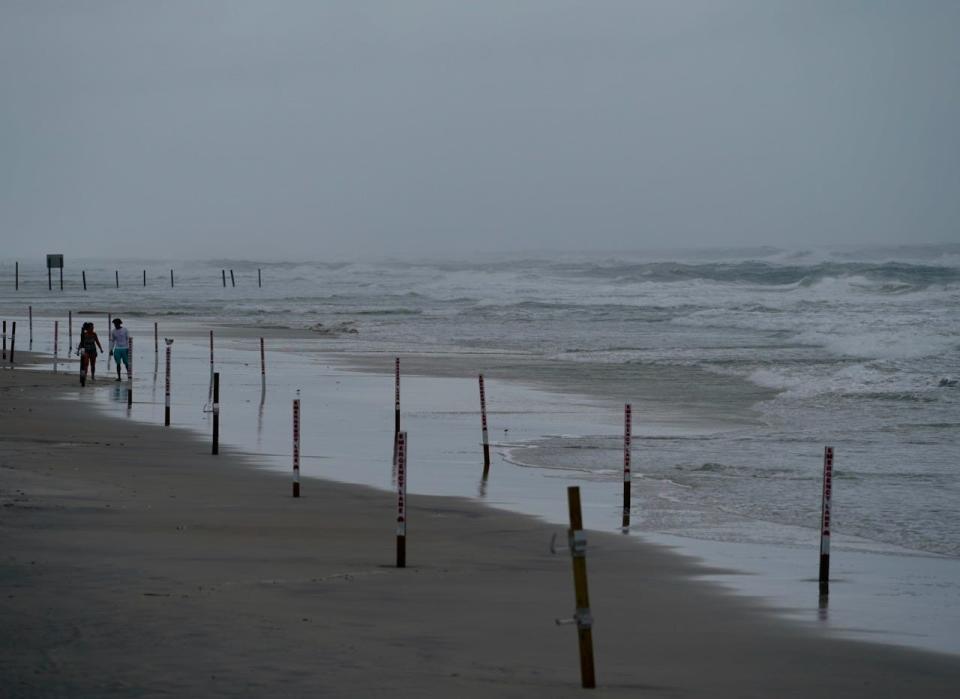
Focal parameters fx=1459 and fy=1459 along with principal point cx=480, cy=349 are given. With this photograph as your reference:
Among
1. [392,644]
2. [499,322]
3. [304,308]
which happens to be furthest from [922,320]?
[392,644]

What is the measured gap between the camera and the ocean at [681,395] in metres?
16.6

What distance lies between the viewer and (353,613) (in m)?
10.4

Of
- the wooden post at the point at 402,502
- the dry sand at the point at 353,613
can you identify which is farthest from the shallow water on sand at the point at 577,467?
the wooden post at the point at 402,502

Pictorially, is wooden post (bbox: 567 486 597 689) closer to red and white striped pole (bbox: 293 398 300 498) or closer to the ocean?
the ocean

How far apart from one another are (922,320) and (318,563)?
49.6 meters

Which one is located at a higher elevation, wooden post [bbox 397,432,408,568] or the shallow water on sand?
wooden post [bbox 397,432,408,568]

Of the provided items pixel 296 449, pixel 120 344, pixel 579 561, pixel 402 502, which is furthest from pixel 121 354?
pixel 579 561

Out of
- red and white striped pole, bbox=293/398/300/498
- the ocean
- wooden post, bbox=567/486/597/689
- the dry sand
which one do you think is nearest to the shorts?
the ocean

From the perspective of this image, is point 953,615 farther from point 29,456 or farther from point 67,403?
point 67,403

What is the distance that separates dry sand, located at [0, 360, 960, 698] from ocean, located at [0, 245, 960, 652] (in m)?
1.46

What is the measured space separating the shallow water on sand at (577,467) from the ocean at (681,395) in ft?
0.24

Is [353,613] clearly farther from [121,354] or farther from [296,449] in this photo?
[121,354]

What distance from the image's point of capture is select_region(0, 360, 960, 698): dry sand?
8.51m

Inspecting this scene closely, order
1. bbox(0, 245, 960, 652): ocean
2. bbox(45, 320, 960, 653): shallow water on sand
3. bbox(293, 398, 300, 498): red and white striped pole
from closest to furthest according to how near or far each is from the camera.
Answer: bbox(45, 320, 960, 653): shallow water on sand → bbox(293, 398, 300, 498): red and white striped pole → bbox(0, 245, 960, 652): ocean
